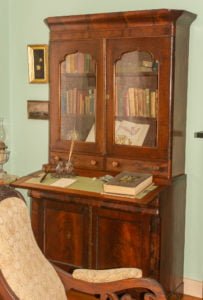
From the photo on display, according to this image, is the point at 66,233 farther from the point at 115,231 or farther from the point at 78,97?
the point at 78,97

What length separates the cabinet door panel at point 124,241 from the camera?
2.71 metres

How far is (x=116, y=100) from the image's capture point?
2.96m

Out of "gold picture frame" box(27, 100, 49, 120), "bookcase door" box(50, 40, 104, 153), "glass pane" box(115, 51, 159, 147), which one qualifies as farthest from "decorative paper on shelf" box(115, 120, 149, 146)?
"gold picture frame" box(27, 100, 49, 120)

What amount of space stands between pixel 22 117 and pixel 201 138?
1450 mm

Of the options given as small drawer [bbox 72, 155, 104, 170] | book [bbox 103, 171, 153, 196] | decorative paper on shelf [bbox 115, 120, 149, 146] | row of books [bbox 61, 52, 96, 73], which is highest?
row of books [bbox 61, 52, 96, 73]

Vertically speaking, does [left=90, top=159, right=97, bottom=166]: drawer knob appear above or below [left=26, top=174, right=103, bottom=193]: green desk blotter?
above

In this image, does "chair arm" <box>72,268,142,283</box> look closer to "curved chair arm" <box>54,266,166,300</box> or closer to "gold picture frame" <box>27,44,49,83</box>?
"curved chair arm" <box>54,266,166,300</box>

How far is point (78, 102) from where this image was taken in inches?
124

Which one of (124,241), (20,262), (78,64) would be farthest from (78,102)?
(20,262)

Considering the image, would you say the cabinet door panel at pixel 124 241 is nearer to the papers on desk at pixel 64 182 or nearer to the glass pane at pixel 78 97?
the papers on desk at pixel 64 182

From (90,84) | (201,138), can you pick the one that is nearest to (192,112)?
(201,138)

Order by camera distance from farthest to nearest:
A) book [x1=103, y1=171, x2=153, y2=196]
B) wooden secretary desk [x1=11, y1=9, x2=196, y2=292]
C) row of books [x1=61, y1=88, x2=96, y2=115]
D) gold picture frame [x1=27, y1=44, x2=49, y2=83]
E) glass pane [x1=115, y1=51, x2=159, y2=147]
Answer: gold picture frame [x1=27, y1=44, x2=49, y2=83]
row of books [x1=61, y1=88, x2=96, y2=115]
glass pane [x1=115, y1=51, x2=159, y2=147]
wooden secretary desk [x1=11, y1=9, x2=196, y2=292]
book [x1=103, y1=171, x2=153, y2=196]

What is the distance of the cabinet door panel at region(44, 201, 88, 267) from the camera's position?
114 inches

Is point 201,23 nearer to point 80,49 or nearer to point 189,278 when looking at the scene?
point 80,49
